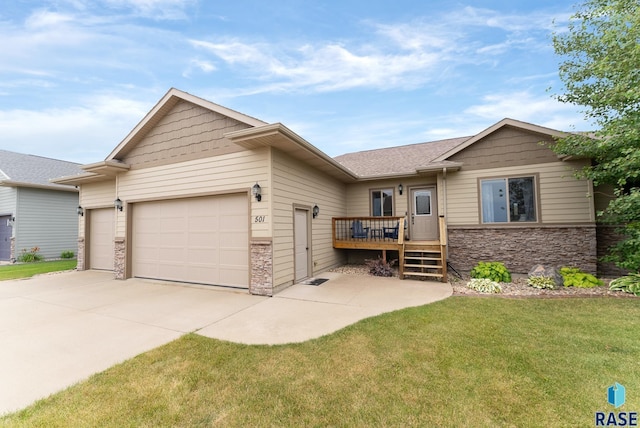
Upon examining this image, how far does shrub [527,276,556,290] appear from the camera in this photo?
643 cm

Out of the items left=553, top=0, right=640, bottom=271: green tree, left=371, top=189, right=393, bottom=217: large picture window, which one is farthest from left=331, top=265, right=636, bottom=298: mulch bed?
left=371, top=189, right=393, bottom=217: large picture window

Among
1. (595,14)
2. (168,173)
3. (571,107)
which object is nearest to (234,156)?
(168,173)

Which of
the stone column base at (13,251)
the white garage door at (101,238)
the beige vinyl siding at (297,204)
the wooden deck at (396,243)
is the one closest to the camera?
the beige vinyl siding at (297,204)

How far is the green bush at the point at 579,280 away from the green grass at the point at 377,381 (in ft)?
9.39

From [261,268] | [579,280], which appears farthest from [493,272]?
[261,268]

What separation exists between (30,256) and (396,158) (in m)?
18.0

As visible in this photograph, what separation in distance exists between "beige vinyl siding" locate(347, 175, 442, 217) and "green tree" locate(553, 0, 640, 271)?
157 inches

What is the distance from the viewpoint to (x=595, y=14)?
6555mm

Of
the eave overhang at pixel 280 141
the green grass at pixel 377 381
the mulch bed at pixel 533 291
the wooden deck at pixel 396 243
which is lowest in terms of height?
the mulch bed at pixel 533 291

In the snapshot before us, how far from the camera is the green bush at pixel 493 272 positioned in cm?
731

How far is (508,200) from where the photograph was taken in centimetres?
814

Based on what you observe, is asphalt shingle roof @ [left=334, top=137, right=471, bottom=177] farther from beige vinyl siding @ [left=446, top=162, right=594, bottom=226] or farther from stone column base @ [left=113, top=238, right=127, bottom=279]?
stone column base @ [left=113, top=238, right=127, bottom=279]

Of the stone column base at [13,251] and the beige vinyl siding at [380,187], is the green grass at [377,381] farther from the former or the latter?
the stone column base at [13,251]

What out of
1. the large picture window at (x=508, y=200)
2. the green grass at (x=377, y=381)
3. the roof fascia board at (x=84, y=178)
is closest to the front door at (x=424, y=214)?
the large picture window at (x=508, y=200)
